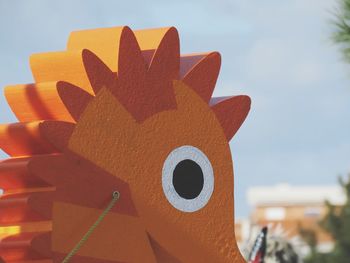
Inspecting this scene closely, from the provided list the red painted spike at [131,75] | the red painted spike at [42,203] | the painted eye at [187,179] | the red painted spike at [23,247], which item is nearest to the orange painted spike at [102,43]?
the red painted spike at [131,75]

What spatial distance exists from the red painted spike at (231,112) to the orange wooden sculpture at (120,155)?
1 cm

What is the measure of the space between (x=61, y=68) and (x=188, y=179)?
1.11 metres

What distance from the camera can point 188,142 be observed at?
7.50 metres

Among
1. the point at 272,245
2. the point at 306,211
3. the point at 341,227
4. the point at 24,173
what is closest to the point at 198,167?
the point at 24,173

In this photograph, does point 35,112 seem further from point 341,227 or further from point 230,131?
point 341,227

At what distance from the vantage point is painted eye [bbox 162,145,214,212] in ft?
24.0

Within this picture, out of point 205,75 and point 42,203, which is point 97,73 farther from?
point 205,75

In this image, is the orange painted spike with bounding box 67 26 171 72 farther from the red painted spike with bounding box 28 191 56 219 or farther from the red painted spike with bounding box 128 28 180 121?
the red painted spike with bounding box 28 191 56 219

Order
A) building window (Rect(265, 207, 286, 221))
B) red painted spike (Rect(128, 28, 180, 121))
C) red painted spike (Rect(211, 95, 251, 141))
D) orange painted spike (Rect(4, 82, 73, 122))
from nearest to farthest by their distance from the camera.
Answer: orange painted spike (Rect(4, 82, 73, 122))
red painted spike (Rect(128, 28, 180, 121))
red painted spike (Rect(211, 95, 251, 141))
building window (Rect(265, 207, 286, 221))

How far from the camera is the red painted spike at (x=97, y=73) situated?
22.5 ft

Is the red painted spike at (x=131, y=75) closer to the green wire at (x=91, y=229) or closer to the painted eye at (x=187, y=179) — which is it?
the painted eye at (x=187, y=179)

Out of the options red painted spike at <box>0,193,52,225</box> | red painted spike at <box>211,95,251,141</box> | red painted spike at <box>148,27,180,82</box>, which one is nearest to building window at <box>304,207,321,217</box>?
red painted spike at <box>211,95,251,141</box>

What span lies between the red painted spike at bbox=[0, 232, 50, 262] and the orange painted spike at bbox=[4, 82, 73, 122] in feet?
2.44

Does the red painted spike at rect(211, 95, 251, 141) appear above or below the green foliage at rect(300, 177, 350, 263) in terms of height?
above
